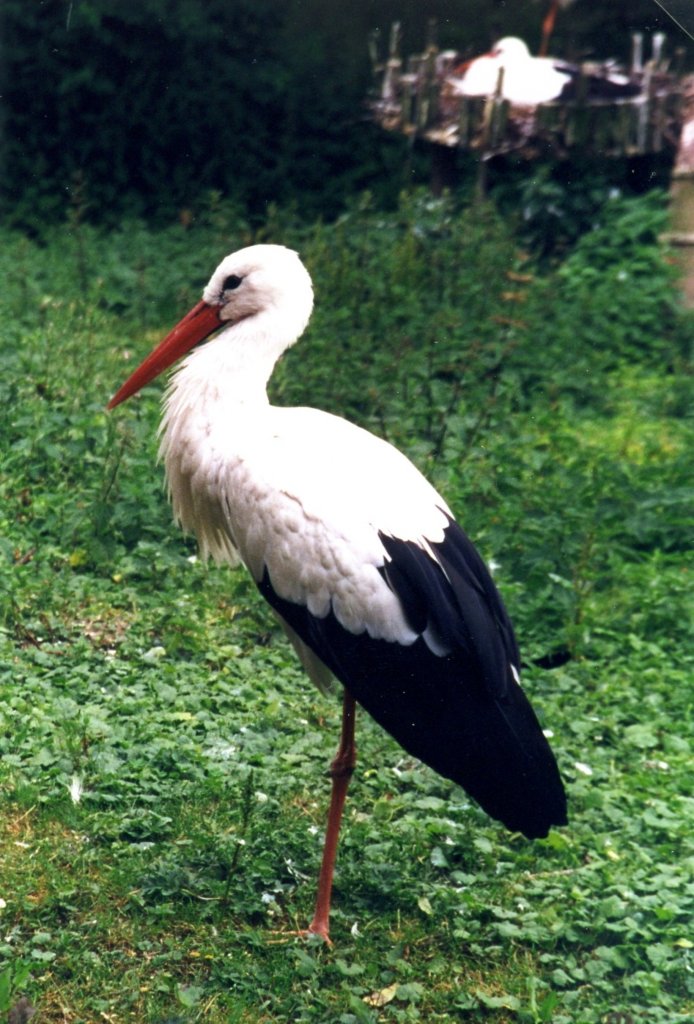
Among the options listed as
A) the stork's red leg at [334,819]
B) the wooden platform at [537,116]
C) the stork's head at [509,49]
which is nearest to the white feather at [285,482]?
the stork's red leg at [334,819]

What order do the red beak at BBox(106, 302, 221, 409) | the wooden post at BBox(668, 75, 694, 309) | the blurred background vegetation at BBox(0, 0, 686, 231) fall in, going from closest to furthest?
the red beak at BBox(106, 302, 221, 409)
the blurred background vegetation at BBox(0, 0, 686, 231)
the wooden post at BBox(668, 75, 694, 309)

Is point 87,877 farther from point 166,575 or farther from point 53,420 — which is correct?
point 53,420

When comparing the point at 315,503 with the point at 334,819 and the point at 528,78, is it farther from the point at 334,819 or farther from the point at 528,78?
the point at 528,78

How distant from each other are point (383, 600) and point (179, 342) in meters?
0.95

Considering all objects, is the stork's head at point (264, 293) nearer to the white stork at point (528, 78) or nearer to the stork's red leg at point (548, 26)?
the white stork at point (528, 78)

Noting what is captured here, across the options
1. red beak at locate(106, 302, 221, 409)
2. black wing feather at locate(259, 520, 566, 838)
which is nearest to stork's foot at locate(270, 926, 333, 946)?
black wing feather at locate(259, 520, 566, 838)

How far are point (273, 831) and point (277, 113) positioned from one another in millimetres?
4353

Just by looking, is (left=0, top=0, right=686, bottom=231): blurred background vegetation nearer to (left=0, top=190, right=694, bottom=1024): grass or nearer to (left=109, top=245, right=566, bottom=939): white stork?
(left=0, top=190, right=694, bottom=1024): grass

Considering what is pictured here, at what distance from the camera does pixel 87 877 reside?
2.80m

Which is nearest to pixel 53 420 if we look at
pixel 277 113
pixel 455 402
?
pixel 455 402

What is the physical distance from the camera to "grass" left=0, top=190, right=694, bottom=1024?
2.74m

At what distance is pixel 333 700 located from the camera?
3771mm

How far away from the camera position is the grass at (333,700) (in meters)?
2.74

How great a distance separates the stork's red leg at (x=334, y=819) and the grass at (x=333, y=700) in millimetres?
68
